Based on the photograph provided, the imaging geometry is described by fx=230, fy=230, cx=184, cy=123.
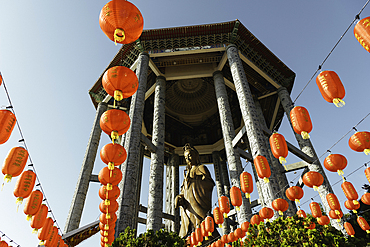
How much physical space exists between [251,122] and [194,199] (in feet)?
14.9

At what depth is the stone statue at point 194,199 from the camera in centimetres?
1066

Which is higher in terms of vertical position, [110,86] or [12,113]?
[110,86]

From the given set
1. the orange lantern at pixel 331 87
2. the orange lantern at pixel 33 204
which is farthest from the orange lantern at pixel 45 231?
the orange lantern at pixel 331 87

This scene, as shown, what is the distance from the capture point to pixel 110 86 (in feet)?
14.2

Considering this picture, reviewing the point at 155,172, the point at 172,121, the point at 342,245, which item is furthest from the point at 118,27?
the point at 172,121

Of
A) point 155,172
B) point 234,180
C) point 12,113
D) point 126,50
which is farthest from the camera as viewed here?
point 126,50

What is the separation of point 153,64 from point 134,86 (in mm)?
9815

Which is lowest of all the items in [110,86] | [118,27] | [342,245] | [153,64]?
[342,245]

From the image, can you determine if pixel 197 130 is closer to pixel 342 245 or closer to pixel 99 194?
pixel 99 194

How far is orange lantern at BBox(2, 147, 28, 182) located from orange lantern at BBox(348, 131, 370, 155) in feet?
26.1

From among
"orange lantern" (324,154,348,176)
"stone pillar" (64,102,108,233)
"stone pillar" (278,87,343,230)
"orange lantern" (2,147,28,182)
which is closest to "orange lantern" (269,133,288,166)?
"orange lantern" (324,154,348,176)

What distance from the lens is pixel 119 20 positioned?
3.74 meters

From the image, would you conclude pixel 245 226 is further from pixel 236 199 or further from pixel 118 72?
pixel 118 72

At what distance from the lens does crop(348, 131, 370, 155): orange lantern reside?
573cm
